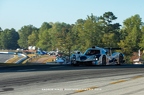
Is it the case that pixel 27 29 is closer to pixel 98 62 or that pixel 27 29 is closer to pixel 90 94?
pixel 98 62

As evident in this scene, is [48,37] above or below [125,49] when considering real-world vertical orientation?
above

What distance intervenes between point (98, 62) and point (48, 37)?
87919 millimetres

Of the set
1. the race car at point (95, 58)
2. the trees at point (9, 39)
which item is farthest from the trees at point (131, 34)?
the trees at point (9, 39)

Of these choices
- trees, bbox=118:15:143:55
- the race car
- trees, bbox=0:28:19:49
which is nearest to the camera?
the race car

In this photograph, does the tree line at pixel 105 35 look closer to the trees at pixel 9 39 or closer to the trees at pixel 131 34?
the trees at pixel 131 34

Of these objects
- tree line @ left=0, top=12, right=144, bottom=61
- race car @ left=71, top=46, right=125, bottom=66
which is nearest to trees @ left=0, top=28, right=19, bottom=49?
tree line @ left=0, top=12, right=144, bottom=61

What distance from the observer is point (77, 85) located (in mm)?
11688

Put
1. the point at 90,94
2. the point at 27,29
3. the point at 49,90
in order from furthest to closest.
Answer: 1. the point at 27,29
2. the point at 49,90
3. the point at 90,94

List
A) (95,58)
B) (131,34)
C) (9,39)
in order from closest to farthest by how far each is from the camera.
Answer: (95,58), (131,34), (9,39)

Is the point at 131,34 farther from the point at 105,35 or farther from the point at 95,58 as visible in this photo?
the point at 95,58

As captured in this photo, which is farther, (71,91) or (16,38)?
(16,38)

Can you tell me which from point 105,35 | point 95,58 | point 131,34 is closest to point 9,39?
point 105,35

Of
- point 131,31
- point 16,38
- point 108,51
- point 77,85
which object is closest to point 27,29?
point 16,38

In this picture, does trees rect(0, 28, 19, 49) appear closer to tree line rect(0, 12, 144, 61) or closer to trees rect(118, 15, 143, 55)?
tree line rect(0, 12, 144, 61)
